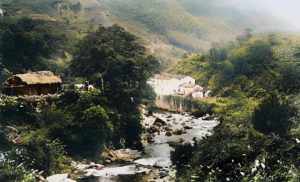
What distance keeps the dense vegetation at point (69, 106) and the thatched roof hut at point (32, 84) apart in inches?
63.5

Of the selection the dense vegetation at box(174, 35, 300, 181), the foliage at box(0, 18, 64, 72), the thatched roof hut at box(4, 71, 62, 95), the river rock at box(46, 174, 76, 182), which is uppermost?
the foliage at box(0, 18, 64, 72)

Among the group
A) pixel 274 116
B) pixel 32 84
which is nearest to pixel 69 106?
pixel 32 84

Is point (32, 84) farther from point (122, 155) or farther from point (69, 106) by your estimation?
point (122, 155)

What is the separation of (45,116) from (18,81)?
581 cm

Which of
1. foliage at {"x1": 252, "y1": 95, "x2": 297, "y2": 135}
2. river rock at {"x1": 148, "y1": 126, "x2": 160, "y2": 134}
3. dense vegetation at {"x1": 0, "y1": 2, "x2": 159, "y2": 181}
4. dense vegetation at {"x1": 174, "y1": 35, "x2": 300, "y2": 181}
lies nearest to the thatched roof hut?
dense vegetation at {"x1": 0, "y1": 2, "x2": 159, "y2": 181}

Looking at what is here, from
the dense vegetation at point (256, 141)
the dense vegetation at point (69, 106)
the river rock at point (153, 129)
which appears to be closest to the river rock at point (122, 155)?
the dense vegetation at point (69, 106)

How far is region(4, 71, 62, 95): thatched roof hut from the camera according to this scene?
5691 cm

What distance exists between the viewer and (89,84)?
6438 centimetres

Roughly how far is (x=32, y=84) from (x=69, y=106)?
4.75 m

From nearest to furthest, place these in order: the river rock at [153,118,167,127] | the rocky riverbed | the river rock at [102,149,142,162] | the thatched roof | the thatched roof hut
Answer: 1. the rocky riverbed
2. the river rock at [102,149,142,162]
3. the thatched roof hut
4. the thatched roof
5. the river rock at [153,118,167,127]

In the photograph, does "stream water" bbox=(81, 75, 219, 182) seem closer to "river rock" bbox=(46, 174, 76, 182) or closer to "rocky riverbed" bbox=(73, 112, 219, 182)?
"rocky riverbed" bbox=(73, 112, 219, 182)

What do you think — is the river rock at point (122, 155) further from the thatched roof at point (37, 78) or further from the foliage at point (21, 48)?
the foliage at point (21, 48)

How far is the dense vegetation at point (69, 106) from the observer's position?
4712cm

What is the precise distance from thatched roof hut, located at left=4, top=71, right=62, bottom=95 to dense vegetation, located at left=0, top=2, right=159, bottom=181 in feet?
5.29
